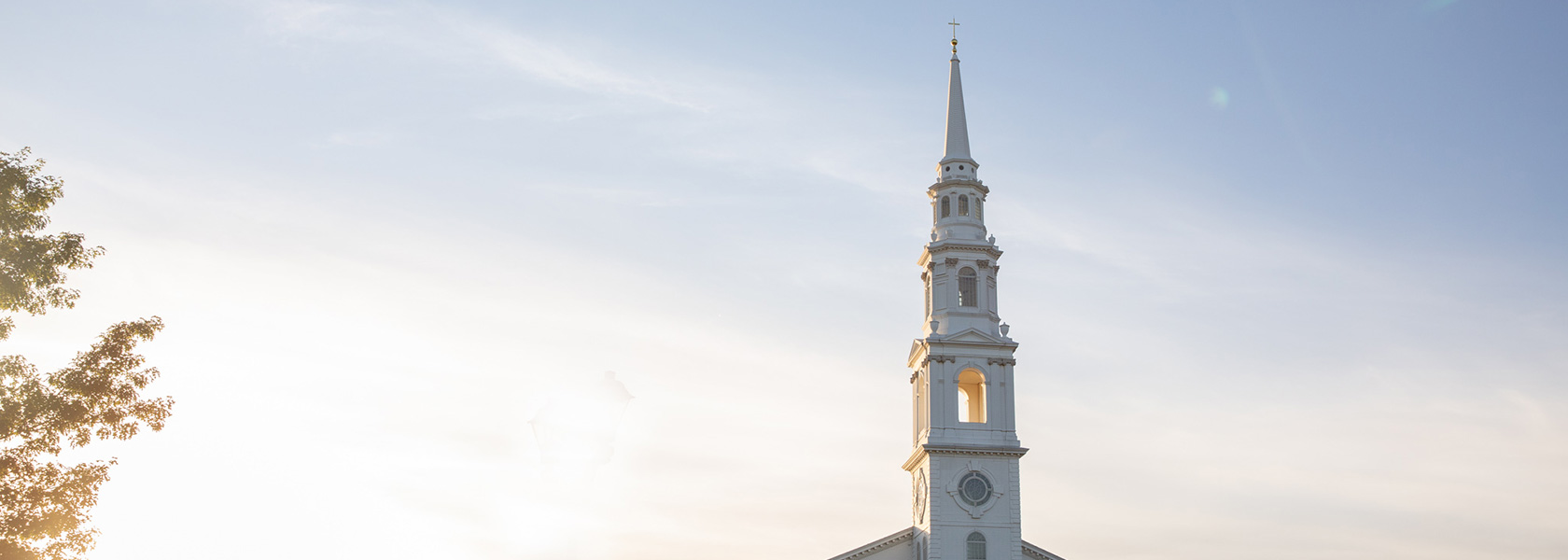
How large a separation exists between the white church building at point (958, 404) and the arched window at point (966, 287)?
5 centimetres

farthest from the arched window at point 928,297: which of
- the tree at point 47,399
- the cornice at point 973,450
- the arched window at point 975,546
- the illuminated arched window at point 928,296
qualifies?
the tree at point 47,399

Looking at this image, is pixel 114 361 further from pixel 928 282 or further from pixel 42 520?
pixel 928 282

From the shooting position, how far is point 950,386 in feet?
213

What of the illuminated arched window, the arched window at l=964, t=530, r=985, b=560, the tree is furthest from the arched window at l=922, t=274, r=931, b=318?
the tree

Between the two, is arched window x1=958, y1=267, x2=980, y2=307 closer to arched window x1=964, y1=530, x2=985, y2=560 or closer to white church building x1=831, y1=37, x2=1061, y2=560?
white church building x1=831, y1=37, x2=1061, y2=560

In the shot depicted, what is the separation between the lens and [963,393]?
230 feet

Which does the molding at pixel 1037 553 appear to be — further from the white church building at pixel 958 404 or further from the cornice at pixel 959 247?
the cornice at pixel 959 247

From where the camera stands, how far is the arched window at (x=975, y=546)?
6266cm

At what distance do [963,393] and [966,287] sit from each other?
5925mm

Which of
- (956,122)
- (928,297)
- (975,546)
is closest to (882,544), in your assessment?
(975,546)

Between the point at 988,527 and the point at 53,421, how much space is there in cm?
4607

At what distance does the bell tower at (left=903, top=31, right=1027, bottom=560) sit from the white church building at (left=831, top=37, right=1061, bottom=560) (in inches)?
1.8

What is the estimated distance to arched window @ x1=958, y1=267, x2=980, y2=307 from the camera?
224 feet

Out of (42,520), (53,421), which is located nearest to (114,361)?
(53,421)
